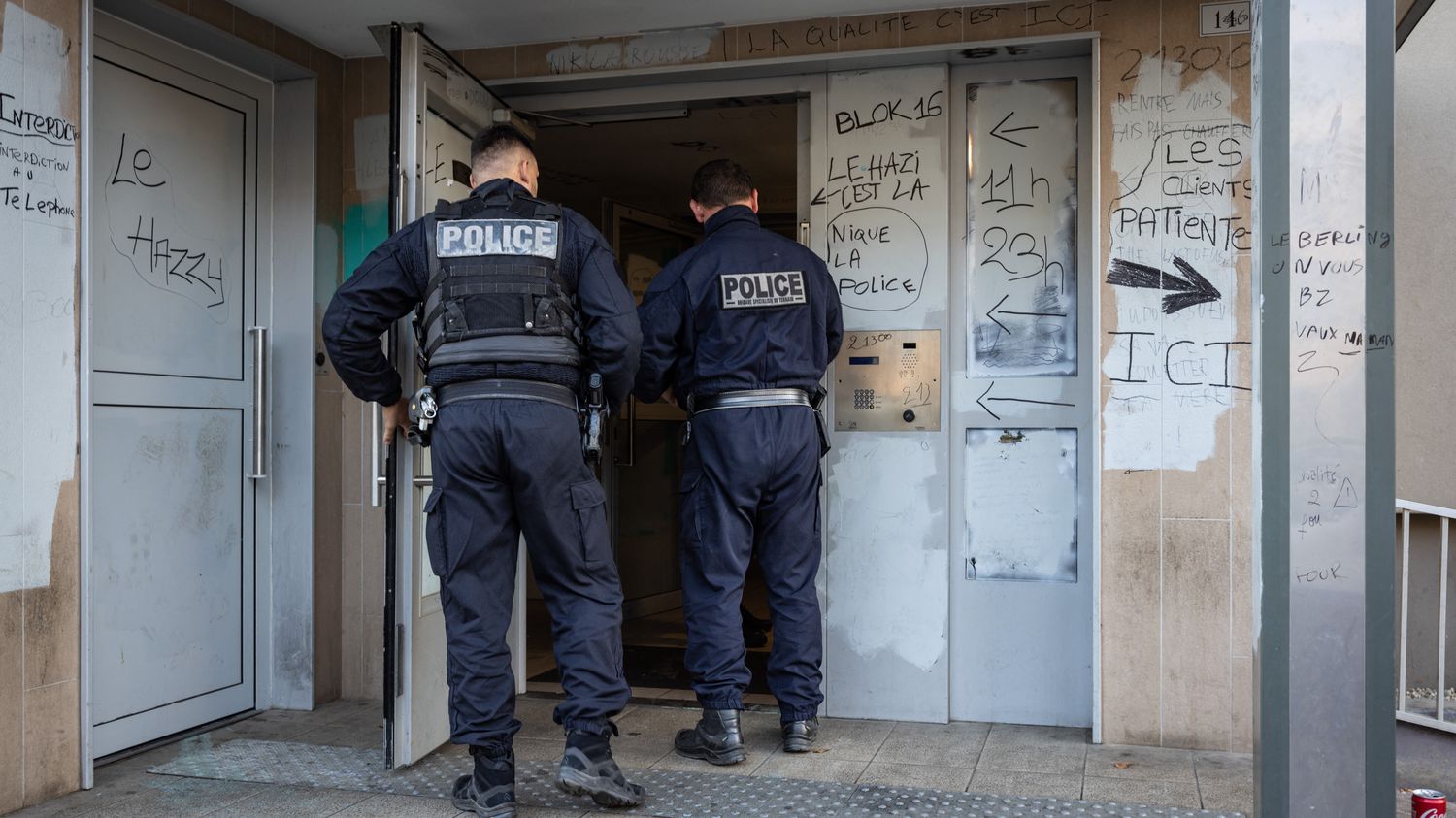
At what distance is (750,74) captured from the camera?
15.6 ft

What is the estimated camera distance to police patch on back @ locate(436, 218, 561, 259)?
3.45 meters

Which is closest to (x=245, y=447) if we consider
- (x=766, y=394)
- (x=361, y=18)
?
(x=361, y=18)

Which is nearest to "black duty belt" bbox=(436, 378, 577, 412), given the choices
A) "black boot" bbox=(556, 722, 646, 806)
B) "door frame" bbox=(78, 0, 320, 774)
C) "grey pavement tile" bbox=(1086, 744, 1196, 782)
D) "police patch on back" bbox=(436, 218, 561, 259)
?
"police patch on back" bbox=(436, 218, 561, 259)

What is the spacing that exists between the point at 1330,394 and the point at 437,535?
2387mm

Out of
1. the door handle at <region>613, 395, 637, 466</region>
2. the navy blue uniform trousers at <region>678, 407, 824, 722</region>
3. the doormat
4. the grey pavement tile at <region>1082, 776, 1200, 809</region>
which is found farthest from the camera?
the door handle at <region>613, 395, 637, 466</region>

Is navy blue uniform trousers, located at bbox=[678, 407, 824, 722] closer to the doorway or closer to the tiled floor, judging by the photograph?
the tiled floor

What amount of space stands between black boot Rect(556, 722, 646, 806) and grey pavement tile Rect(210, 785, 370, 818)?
69 centimetres

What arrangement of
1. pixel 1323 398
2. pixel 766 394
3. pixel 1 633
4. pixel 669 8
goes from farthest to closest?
pixel 669 8 < pixel 766 394 < pixel 1 633 < pixel 1323 398

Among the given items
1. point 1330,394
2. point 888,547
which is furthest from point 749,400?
point 1330,394

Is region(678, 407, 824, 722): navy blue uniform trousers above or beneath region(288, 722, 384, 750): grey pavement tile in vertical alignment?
above

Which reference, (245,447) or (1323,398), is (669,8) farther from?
(1323,398)

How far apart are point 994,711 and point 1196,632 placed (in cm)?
83

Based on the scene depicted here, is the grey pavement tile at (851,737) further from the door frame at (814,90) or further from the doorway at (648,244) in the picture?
the doorway at (648,244)

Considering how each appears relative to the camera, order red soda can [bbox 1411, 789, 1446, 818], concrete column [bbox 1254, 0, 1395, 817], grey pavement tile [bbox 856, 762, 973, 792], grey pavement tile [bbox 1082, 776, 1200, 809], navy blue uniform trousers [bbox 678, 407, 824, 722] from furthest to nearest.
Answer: navy blue uniform trousers [bbox 678, 407, 824, 722], grey pavement tile [bbox 856, 762, 973, 792], grey pavement tile [bbox 1082, 776, 1200, 809], red soda can [bbox 1411, 789, 1446, 818], concrete column [bbox 1254, 0, 1395, 817]
